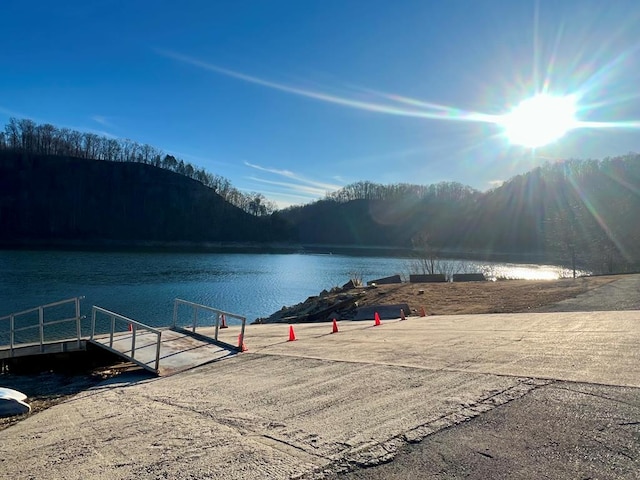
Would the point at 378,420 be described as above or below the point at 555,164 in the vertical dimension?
below

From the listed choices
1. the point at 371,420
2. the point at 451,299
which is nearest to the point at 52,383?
the point at 371,420

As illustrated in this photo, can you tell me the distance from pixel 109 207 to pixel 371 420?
152852mm

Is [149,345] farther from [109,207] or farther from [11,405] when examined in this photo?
[109,207]

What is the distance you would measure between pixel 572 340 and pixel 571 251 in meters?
34.5

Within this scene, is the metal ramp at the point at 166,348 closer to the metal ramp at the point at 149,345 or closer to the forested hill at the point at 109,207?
the metal ramp at the point at 149,345

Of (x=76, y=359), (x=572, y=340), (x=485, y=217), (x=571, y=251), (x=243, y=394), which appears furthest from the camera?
(x=485, y=217)

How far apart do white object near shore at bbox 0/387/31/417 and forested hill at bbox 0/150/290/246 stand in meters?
126

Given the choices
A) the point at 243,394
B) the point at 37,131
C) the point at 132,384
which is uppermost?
the point at 37,131

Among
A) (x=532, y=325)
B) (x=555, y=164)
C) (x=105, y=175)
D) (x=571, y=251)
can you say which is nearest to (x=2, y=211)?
(x=105, y=175)

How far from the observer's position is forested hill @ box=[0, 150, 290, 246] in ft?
418

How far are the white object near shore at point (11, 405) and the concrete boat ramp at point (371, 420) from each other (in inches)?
24.4

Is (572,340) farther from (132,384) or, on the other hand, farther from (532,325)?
(132,384)

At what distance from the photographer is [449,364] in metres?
6.50

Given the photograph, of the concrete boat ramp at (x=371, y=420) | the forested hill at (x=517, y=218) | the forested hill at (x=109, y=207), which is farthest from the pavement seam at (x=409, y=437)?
the forested hill at (x=109, y=207)
